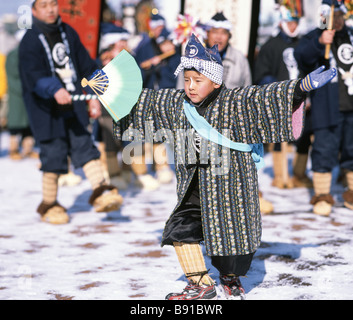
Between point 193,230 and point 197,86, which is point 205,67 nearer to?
point 197,86

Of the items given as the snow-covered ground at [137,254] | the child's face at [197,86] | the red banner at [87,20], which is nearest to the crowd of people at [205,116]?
the child's face at [197,86]

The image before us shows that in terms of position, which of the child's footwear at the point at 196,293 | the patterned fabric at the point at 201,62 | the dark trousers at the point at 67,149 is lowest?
the child's footwear at the point at 196,293

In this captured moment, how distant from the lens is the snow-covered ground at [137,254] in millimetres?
3430

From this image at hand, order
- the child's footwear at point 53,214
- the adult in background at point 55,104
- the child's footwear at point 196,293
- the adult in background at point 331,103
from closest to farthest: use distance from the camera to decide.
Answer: the child's footwear at point 196,293 < the adult in background at point 55,104 < the adult in background at point 331,103 < the child's footwear at point 53,214

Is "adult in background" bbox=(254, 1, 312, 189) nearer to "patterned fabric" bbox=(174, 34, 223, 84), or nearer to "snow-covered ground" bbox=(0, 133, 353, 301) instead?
"snow-covered ground" bbox=(0, 133, 353, 301)

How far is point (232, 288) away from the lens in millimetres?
3244

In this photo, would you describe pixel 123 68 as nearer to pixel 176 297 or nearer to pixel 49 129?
pixel 176 297

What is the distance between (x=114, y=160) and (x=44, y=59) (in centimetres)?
207

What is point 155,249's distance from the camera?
4.32 metres

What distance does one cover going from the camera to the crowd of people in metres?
3.16

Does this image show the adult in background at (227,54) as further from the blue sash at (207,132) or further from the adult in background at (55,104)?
the blue sash at (207,132)

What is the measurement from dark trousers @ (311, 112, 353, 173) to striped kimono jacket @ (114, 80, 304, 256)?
2.13 m
